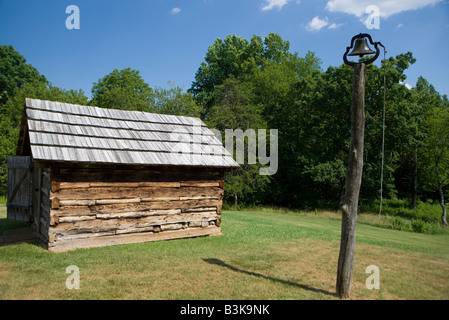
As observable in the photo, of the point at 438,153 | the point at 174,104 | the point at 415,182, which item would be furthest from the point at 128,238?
the point at 415,182

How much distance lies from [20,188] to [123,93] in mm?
23816

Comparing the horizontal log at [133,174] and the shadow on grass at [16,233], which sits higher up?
the horizontal log at [133,174]

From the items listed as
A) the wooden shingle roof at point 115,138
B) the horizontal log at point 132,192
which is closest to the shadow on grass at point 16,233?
the horizontal log at point 132,192

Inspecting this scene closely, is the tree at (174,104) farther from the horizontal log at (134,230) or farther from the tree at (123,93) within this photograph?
the horizontal log at (134,230)

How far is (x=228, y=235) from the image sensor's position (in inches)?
433

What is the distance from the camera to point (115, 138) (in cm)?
970

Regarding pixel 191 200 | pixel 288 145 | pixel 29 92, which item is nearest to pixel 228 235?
pixel 191 200

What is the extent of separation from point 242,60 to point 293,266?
35719 mm

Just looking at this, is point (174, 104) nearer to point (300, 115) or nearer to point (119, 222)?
point (300, 115)

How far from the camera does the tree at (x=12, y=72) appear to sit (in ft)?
130

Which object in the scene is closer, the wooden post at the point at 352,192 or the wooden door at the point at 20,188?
the wooden post at the point at 352,192

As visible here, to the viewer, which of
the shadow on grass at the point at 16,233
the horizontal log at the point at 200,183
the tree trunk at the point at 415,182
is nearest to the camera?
the shadow on grass at the point at 16,233

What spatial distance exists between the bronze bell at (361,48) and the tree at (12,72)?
4373 centimetres
